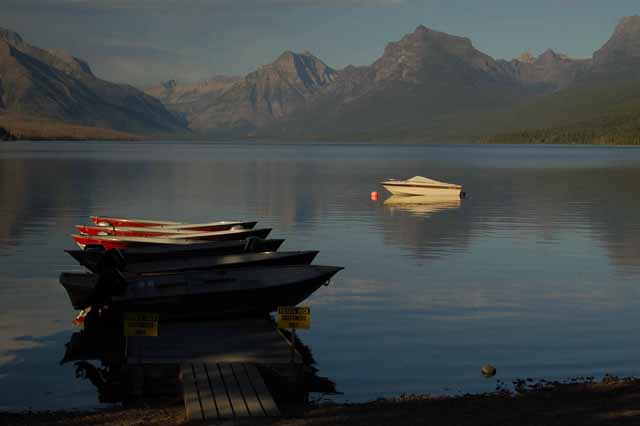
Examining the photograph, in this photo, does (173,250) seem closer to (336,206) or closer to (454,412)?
(454,412)

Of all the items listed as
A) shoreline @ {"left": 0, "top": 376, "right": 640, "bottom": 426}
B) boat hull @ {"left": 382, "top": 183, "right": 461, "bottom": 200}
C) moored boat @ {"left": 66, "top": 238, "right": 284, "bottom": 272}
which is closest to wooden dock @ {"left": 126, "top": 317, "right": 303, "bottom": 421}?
shoreline @ {"left": 0, "top": 376, "right": 640, "bottom": 426}

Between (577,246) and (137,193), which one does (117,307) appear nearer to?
(577,246)

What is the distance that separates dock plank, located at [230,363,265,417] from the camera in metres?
16.1

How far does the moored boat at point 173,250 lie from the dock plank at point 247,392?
1102 cm

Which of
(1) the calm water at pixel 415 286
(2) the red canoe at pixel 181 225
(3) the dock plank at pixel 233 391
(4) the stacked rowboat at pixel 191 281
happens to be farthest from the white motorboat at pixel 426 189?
(3) the dock plank at pixel 233 391

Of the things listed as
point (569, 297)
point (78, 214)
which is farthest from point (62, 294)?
point (78, 214)

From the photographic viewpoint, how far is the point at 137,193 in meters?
80.1

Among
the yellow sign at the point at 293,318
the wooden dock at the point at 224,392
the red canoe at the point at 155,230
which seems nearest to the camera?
the wooden dock at the point at 224,392

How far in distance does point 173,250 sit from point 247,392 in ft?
48.3

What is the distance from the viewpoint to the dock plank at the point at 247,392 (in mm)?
16095

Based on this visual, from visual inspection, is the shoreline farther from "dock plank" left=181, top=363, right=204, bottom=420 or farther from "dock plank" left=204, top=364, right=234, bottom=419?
"dock plank" left=204, top=364, right=234, bottom=419

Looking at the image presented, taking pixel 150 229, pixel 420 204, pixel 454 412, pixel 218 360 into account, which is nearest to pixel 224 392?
pixel 218 360

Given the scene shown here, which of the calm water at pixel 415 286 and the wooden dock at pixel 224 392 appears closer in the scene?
the wooden dock at pixel 224 392

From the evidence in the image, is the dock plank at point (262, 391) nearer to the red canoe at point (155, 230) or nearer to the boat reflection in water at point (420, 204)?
the red canoe at point (155, 230)
